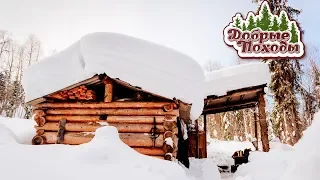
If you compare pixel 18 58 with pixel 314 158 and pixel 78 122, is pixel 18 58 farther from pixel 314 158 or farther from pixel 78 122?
pixel 314 158

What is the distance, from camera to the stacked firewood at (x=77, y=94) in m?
7.06

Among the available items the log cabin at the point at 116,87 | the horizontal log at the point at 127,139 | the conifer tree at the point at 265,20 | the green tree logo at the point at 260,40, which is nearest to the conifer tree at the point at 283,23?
the green tree logo at the point at 260,40

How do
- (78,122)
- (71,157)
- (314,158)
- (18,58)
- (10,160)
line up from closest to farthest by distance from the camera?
1. (314,158)
2. (10,160)
3. (71,157)
4. (78,122)
5. (18,58)

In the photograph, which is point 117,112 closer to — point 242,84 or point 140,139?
point 140,139

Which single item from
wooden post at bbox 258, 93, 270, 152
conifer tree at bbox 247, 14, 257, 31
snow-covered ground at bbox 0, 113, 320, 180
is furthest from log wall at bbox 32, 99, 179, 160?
conifer tree at bbox 247, 14, 257, 31

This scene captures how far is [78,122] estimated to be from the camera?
7.12 metres

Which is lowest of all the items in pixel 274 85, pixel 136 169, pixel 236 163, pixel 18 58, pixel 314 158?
pixel 236 163

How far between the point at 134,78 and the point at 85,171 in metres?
3.70

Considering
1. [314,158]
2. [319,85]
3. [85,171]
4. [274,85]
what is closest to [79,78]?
[85,171]

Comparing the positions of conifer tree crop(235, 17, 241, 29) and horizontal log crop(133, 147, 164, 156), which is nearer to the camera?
horizontal log crop(133, 147, 164, 156)

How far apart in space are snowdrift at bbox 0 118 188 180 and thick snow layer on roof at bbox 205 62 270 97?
259 inches

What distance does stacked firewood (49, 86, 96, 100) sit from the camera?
7.06m

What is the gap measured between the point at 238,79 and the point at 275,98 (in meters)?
7.12

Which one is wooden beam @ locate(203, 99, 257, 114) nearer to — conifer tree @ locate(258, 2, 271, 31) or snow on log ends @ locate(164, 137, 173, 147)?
conifer tree @ locate(258, 2, 271, 31)
